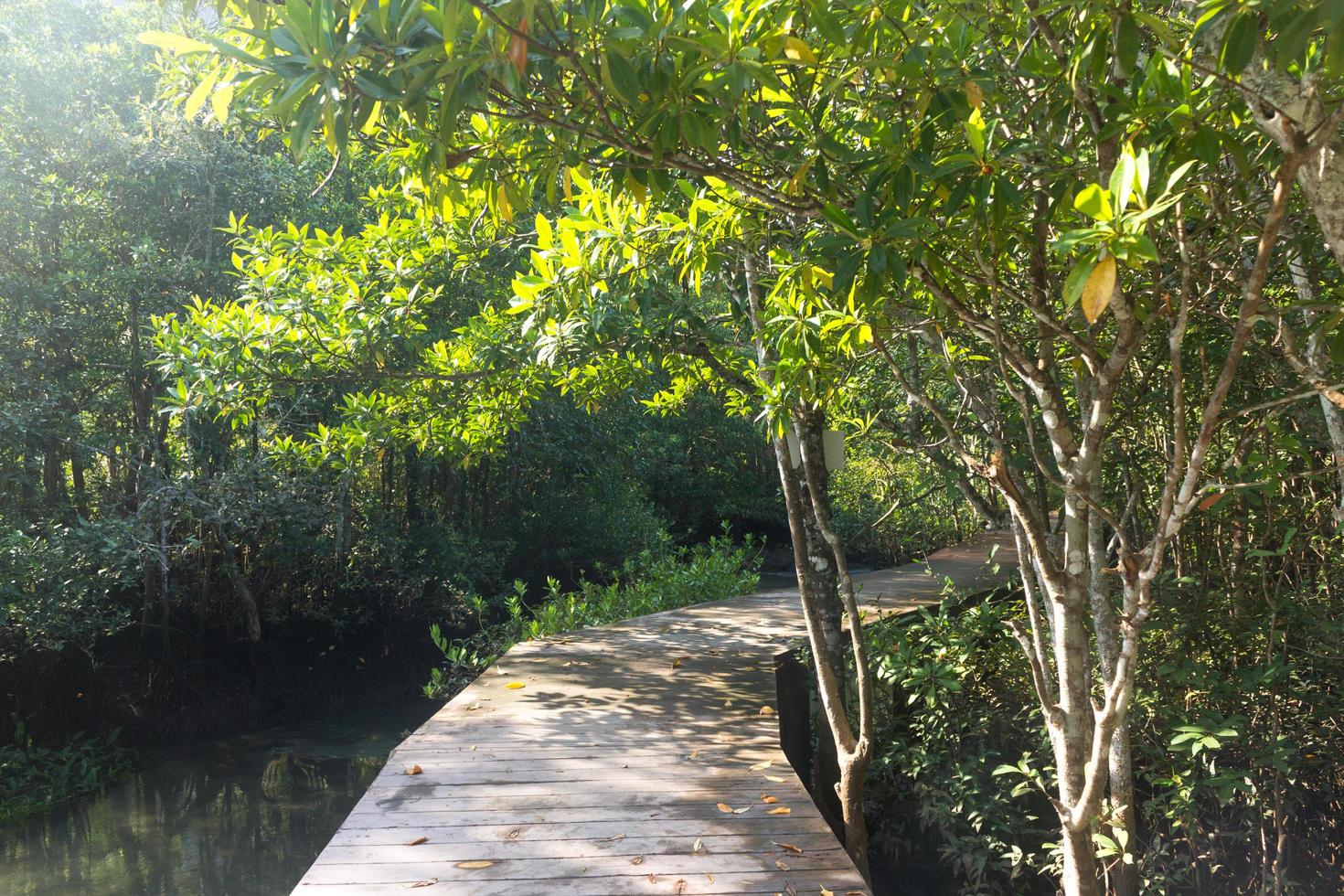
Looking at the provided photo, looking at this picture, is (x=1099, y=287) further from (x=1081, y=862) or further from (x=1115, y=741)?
(x=1115, y=741)

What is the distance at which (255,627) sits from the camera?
10117 millimetres

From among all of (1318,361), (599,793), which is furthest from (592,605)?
(1318,361)

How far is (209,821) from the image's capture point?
784 cm

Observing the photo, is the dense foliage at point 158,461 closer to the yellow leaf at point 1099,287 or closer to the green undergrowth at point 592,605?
the green undergrowth at point 592,605

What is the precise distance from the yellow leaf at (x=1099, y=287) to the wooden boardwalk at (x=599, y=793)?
201cm

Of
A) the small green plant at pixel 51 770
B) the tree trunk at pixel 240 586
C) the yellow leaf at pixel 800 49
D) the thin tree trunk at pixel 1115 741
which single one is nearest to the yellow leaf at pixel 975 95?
the yellow leaf at pixel 800 49

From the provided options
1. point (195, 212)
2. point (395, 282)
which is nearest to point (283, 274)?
point (395, 282)

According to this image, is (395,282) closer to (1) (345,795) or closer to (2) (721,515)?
(1) (345,795)

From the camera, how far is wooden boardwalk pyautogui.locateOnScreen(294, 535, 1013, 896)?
3109mm

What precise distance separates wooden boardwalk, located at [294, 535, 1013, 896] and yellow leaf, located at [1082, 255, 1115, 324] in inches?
79.3

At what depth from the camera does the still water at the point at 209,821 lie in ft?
22.5

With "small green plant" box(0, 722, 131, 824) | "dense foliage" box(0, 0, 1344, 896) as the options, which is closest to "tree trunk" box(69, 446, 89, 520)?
"dense foliage" box(0, 0, 1344, 896)

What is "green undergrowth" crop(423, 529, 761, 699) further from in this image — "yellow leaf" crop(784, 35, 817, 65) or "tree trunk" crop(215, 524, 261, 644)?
"yellow leaf" crop(784, 35, 817, 65)

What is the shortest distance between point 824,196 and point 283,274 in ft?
12.5
